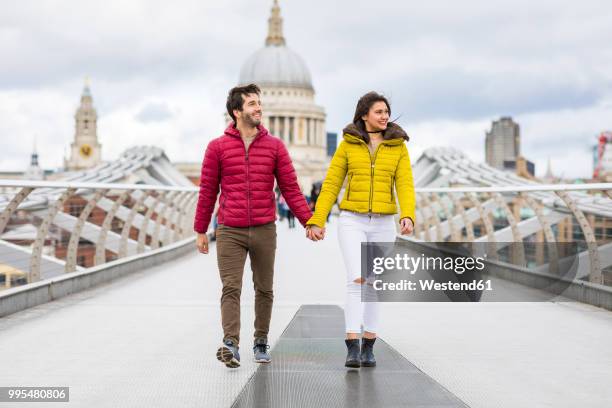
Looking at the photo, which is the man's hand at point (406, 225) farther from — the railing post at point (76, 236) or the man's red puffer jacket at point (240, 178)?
the railing post at point (76, 236)

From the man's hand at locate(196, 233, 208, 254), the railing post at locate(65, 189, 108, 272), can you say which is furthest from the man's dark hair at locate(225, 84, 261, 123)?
the railing post at locate(65, 189, 108, 272)

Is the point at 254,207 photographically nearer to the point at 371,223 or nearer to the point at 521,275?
the point at 371,223

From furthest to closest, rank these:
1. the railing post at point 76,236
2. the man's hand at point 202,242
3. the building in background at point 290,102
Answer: the building in background at point 290,102 < the railing post at point 76,236 < the man's hand at point 202,242

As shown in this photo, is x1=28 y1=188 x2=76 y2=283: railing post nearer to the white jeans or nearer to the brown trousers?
the brown trousers

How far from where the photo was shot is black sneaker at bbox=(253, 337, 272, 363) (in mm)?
Result: 5181

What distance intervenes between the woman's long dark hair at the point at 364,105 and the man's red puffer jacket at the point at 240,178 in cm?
43

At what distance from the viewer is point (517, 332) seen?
6238 mm

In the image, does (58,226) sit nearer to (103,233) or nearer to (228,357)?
(103,233)

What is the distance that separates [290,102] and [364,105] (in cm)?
10619

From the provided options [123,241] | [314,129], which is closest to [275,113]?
[314,129]

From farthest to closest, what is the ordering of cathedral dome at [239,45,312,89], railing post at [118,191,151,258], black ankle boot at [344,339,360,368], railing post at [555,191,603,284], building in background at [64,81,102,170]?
1. building in background at [64,81,102,170]
2. cathedral dome at [239,45,312,89]
3. railing post at [118,191,151,258]
4. railing post at [555,191,603,284]
5. black ankle boot at [344,339,360,368]

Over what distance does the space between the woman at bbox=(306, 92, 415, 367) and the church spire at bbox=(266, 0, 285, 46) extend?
122962 mm

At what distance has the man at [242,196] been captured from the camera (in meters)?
5.23

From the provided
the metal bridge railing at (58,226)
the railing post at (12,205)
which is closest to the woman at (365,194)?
the metal bridge railing at (58,226)
